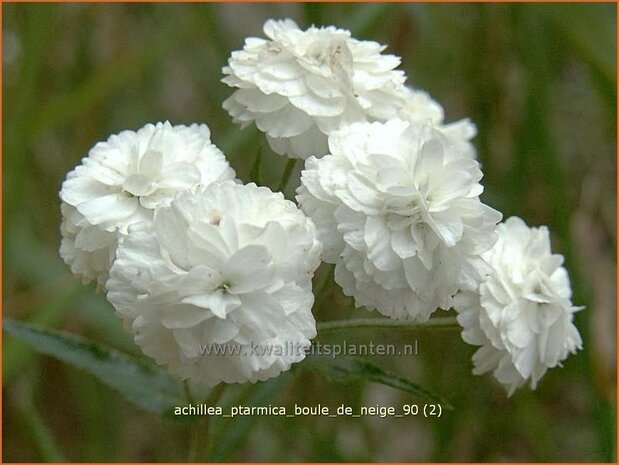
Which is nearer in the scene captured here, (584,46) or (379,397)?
(584,46)

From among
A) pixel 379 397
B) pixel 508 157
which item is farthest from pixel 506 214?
pixel 379 397

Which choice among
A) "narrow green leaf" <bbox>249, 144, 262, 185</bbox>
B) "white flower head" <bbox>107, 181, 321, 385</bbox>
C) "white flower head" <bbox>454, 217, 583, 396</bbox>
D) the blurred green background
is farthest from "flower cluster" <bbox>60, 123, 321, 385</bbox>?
the blurred green background

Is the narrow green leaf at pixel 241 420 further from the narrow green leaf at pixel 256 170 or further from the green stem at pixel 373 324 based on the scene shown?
the narrow green leaf at pixel 256 170

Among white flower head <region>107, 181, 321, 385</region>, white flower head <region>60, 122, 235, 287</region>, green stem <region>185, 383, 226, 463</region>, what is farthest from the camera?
green stem <region>185, 383, 226, 463</region>

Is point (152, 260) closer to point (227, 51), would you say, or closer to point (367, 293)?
point (367, 293)

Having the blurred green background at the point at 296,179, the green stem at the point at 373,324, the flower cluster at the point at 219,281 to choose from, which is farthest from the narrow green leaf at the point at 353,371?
the blurred green background at the point at 296,179

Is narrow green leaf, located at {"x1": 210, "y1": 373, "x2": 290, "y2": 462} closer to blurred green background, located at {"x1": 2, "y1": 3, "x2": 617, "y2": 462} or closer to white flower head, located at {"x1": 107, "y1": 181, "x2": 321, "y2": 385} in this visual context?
white flower head, located at {"x1": 107, "y1": 181, "x2": 321, "y2": 385}

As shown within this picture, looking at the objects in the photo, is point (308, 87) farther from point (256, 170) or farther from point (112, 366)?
point (112, 366)
